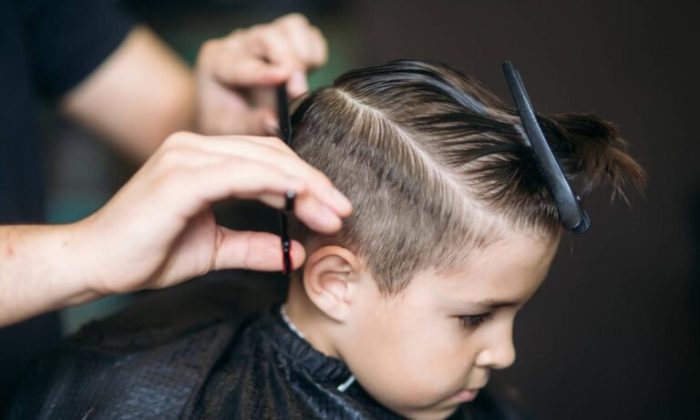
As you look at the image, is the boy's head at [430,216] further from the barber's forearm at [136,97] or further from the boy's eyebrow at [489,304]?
the barber's forearm at [136,97]

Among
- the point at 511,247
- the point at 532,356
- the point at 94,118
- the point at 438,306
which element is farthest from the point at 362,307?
the point at 532,356

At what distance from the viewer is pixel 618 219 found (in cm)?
197

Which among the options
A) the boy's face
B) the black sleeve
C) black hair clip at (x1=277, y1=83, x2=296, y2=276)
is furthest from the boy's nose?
the black sleeve

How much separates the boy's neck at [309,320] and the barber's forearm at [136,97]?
390mm

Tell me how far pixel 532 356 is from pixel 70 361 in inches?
51.2

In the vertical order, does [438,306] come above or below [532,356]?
above

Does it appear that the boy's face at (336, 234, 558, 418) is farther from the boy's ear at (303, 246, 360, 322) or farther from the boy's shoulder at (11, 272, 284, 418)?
the boy's shoulder at (11, 272, 284, 418)

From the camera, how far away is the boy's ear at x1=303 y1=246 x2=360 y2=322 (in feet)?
3.19

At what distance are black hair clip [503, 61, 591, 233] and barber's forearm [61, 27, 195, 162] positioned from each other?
641 mm

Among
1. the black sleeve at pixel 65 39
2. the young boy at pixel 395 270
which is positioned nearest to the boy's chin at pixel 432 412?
the young boy at pixel 395 270

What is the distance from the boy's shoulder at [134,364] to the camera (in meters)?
0.98

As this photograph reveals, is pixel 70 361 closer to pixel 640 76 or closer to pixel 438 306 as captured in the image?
pixel 438 306

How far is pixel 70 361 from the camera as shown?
104 centimetres

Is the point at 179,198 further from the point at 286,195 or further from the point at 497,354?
the point at 497,354
